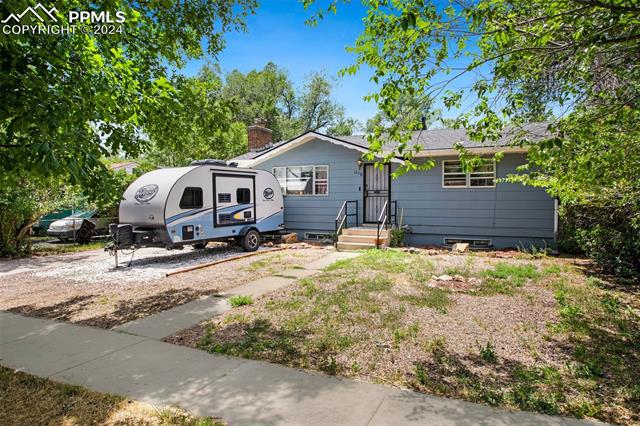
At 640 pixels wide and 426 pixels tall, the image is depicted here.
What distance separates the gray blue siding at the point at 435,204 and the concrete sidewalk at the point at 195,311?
572 centimetres

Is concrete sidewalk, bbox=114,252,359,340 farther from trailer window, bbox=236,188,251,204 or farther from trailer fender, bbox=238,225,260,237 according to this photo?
trailer window, bbox=236,188,251,204

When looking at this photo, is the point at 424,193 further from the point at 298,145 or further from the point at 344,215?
the point at 298,145

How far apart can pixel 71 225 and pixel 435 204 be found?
13.9 m

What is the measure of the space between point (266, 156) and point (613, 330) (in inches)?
492

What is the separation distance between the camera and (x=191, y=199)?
1062 cm

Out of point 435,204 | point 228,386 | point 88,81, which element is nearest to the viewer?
point 228,386

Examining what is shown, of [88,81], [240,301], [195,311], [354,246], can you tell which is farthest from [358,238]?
[88,81]

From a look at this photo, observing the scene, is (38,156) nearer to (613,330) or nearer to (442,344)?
(442,344)

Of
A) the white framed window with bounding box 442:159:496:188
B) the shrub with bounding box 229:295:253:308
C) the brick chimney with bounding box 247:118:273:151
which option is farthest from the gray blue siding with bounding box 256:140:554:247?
the shrub with bounding box 229:295:253:308

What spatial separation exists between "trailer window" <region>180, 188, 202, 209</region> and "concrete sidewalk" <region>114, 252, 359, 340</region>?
364cm

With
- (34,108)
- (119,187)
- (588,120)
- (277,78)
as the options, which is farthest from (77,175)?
(277,78)

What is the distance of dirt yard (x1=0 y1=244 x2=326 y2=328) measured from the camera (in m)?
6.32

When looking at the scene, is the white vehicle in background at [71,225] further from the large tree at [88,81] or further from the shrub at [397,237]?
the shrub at [397,237]

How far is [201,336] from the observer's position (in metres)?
4.92
